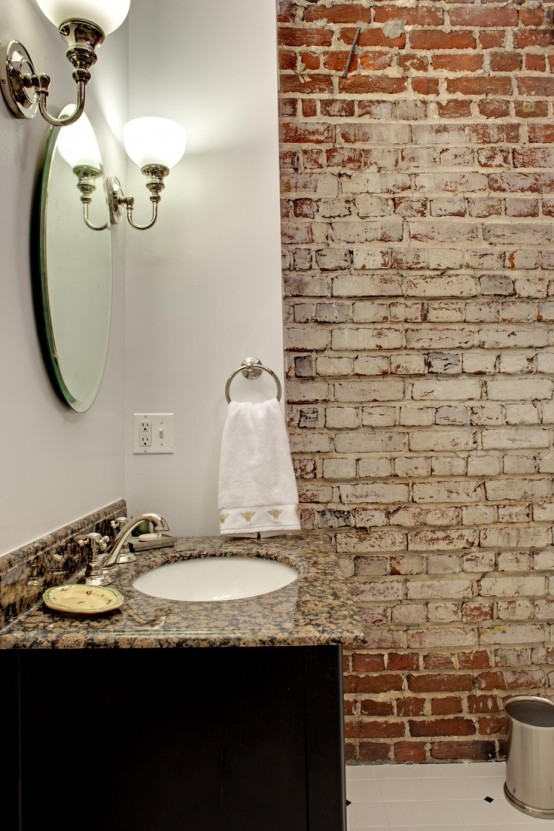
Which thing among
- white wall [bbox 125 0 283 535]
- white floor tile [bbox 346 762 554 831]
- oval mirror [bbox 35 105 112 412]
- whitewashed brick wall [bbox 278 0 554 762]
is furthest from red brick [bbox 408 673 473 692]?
oval mirror [bbox 35 105 112 412]

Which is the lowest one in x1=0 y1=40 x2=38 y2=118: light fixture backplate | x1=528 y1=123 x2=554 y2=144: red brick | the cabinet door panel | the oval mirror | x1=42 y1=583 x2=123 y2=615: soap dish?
the cabinet door panel

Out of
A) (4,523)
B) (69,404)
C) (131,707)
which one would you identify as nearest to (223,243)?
(69,404)

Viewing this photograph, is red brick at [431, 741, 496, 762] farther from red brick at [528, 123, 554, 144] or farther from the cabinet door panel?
red brick at [528, 123, 554, 144]

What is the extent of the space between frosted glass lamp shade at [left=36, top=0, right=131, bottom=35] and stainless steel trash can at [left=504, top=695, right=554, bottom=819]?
1.91 meters

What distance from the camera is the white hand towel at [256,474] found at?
146 cm

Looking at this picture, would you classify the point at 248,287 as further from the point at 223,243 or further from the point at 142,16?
the point at 142,16

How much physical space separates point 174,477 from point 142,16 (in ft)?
4.30

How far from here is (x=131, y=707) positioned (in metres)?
0.84

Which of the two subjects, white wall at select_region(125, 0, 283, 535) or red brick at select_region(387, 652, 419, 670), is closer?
white wall at select_region(125, 0, 283, 535)

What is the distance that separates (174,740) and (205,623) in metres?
0.17

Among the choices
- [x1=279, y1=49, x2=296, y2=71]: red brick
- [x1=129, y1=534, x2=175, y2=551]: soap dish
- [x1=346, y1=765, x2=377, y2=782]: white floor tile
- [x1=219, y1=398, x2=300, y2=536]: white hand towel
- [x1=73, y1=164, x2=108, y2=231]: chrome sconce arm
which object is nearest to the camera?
[x1=73, y1=164, x2=108, y2=231]: chrome sconce arm

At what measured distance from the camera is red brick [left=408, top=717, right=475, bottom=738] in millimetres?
1774

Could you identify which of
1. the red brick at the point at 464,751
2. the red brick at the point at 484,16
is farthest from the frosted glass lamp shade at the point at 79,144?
the red brick at the point at 464,751

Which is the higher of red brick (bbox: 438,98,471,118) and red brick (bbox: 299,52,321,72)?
red brick (bbox: 299,52,321,72)
